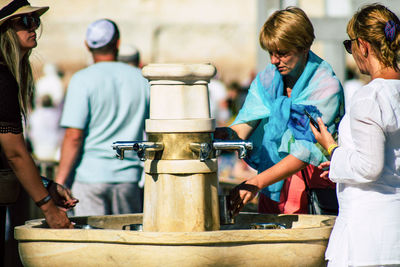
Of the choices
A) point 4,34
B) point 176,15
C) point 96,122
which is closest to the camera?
point 4,34

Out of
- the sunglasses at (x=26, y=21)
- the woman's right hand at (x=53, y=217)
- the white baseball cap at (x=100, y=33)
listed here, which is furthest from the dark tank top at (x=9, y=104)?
the white baseball cap at (x=100, y=33)

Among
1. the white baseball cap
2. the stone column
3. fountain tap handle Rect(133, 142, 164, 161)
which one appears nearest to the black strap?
the stone column

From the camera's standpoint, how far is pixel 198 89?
2.60 metres

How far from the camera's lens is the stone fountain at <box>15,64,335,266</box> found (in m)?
2.39

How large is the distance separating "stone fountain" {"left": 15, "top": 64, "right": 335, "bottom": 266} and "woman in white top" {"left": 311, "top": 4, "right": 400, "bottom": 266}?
0.11 metres

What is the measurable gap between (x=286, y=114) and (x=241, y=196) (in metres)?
0.42

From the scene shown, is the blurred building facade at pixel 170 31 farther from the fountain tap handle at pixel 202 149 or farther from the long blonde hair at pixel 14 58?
the fountain tap handle at pixel 202 149

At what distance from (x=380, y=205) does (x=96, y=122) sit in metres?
2.18

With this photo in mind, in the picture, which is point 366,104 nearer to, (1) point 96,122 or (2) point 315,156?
(2) point 315,156

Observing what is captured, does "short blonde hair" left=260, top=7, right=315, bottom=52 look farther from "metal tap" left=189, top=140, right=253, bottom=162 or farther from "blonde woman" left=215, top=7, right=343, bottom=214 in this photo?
"metal tap" left=189, top=140, right=253, bottom=162

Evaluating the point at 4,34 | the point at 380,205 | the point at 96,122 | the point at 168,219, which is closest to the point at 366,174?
the point at 380,205

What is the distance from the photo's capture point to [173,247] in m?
2.38

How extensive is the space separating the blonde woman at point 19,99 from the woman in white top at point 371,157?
1001 millimetres

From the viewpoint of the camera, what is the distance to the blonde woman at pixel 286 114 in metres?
2.96
